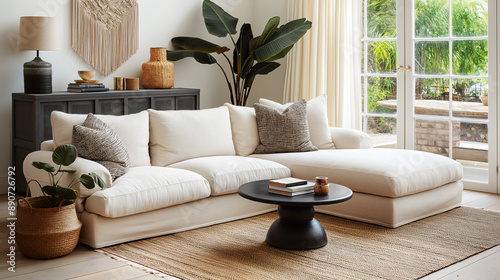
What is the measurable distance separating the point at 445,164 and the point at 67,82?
3396 millimetres

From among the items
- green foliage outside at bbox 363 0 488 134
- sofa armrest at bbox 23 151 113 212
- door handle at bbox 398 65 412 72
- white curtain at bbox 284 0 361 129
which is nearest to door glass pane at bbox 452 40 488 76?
green foliage outside at bbox 363 0 488 134

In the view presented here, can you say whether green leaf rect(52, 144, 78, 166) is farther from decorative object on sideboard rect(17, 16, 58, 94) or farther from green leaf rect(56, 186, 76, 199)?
decorative object on sideboard rect(17, 16, 58, 94)

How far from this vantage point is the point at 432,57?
5.80 meters

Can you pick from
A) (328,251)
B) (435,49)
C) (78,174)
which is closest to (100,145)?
(78,174)

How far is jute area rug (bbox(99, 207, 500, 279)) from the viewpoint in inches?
129

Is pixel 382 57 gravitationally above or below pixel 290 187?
above

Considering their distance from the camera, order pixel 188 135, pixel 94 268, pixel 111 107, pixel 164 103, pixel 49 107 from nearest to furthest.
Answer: pixel 94 268
pixel 188 135
pixel 49 107
pixel 111 107
pixel 164 103

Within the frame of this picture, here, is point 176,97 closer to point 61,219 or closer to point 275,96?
point 275,96

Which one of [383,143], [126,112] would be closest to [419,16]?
[383,143]

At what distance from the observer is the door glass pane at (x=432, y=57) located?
18.7 ft

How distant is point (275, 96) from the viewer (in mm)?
7176

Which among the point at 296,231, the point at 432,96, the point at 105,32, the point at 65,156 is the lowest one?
the point at 296,231

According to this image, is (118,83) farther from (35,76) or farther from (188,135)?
(188,135)

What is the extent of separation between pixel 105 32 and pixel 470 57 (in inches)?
134
